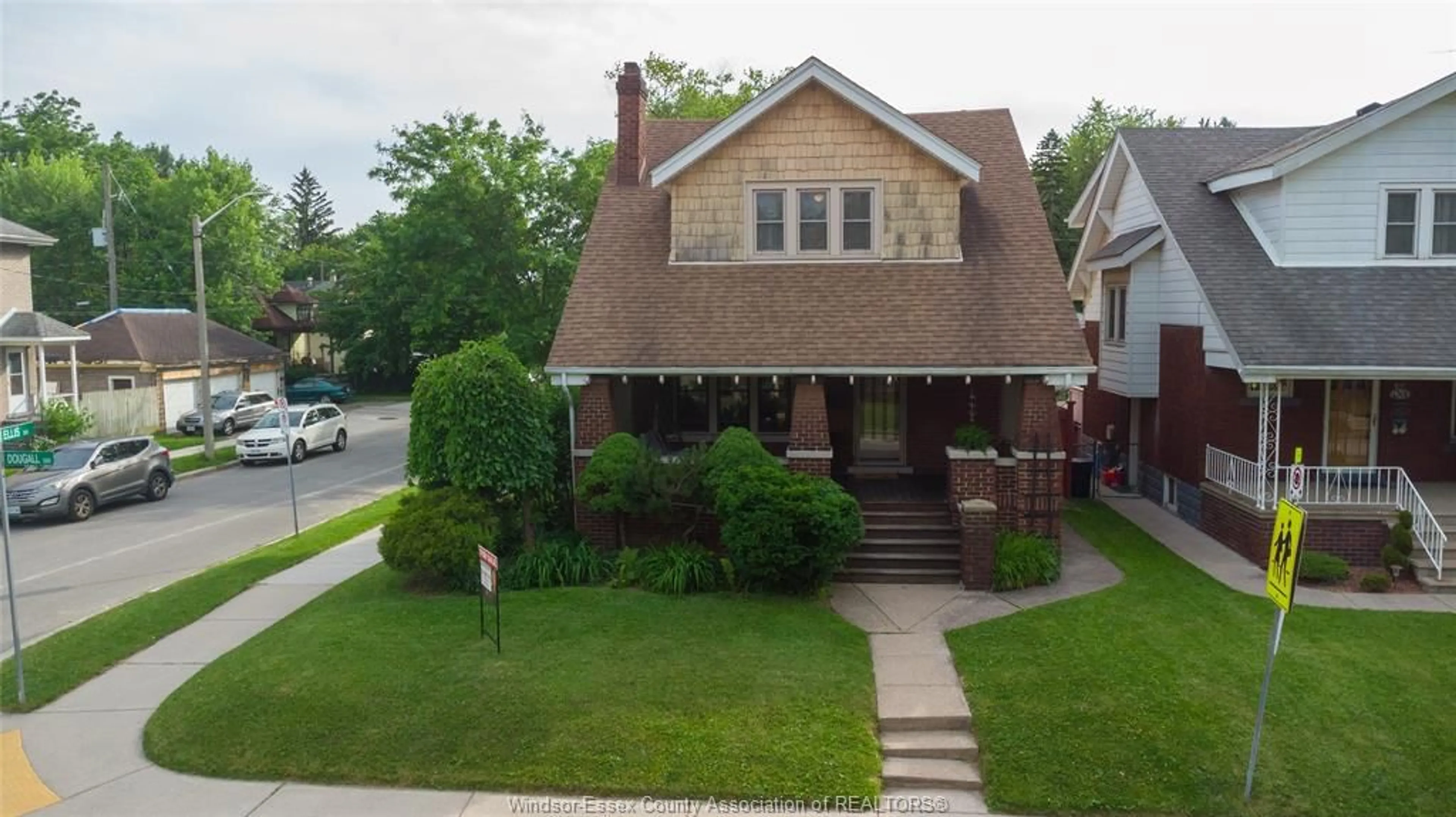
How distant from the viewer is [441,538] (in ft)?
44.3

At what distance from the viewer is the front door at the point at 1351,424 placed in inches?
661

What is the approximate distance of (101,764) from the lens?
30.8 ft

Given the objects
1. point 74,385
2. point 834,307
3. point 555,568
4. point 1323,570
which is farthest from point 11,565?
point 74,385

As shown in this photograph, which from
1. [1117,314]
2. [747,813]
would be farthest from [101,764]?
[1117,314]

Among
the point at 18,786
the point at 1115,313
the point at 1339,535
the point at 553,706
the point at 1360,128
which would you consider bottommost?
the point at 18,786

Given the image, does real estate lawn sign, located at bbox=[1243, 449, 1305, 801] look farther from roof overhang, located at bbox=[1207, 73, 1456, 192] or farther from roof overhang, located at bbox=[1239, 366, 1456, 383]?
roof overhang, located at bbox=[1207, 73, 1456, 192]

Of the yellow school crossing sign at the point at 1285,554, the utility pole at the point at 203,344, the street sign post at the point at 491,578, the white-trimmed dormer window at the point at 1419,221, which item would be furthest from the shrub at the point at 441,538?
the utility pole at the point at 203,344

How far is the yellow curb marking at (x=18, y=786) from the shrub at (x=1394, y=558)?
15.3 m

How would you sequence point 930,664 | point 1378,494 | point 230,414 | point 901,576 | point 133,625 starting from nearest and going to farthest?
point 930,664
point 133,625
point 901,576
point 1378,494
point 230,414

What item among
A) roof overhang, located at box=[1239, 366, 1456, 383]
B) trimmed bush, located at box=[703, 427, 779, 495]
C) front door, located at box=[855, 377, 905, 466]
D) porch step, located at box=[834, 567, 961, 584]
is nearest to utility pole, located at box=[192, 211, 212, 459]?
front door, located at box=[855, 377, 905, 466]

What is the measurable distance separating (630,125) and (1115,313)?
10825 millimetres

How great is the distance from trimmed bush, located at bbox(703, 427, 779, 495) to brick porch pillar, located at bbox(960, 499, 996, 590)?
2698 millimetres

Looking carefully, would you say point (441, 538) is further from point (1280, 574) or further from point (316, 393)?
point (316, 393)

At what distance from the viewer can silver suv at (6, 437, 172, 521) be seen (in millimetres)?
21234
